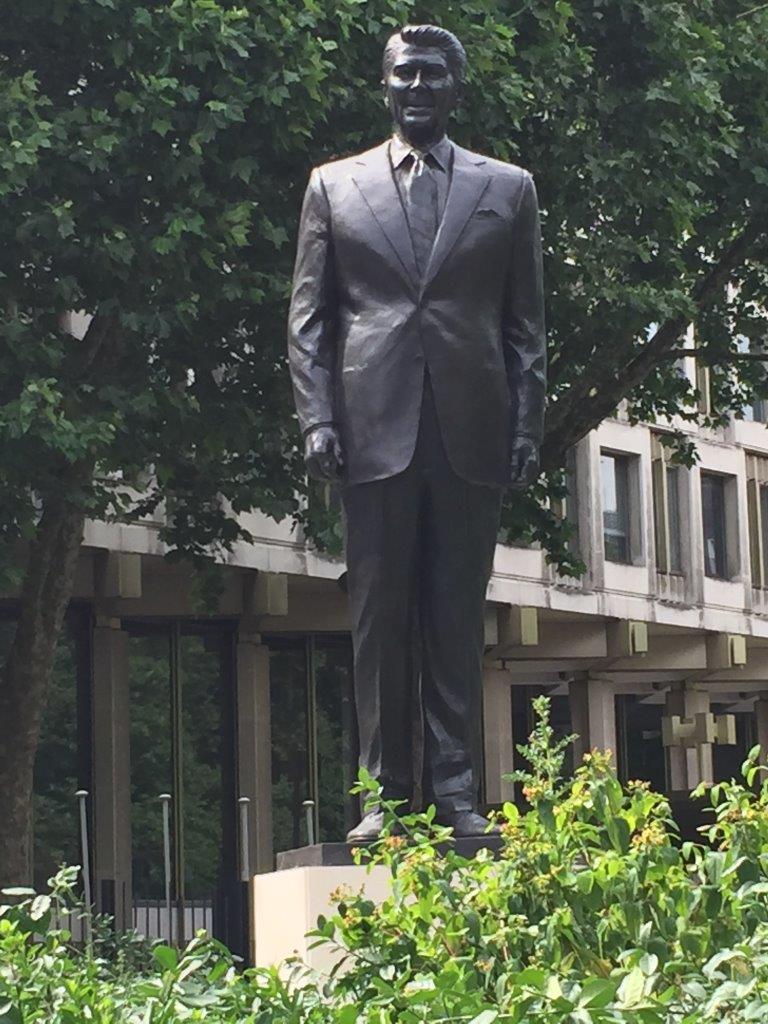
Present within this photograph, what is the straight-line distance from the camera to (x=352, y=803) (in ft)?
125

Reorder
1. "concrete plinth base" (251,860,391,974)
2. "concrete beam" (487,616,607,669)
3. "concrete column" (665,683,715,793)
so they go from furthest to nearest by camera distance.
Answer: "concrete column" (665,683,715,793) → "concrete beam" (487,616,607,669) → "concrete plinth base" (251,860,391,974)

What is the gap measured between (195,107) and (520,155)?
4178 millimetres

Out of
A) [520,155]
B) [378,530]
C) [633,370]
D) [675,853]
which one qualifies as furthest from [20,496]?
[675,853]

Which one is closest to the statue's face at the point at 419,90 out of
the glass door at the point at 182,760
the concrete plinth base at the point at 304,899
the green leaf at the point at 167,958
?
the concrete plinth base at the point at 304,899

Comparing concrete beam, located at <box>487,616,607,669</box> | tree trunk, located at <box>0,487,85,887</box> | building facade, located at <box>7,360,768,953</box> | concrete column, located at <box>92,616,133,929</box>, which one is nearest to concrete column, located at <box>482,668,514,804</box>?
building facade, located at <box>7,360,768,953</box>

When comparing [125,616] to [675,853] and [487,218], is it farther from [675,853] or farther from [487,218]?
[675,853]

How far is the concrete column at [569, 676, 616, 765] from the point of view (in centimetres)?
4747

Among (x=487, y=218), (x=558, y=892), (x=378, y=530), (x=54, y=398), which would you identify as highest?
(x=54, y=398)

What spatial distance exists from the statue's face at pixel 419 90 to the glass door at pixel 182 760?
26.9m

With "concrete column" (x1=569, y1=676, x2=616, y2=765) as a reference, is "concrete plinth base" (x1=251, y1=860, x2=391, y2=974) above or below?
below

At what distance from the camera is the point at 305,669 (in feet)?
131

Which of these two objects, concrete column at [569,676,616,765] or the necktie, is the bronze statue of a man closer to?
the necktie

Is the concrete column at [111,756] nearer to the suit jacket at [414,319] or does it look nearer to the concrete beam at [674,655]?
the concrete beam at [674,655]

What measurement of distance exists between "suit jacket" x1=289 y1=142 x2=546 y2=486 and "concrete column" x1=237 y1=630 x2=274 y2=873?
2884cm
